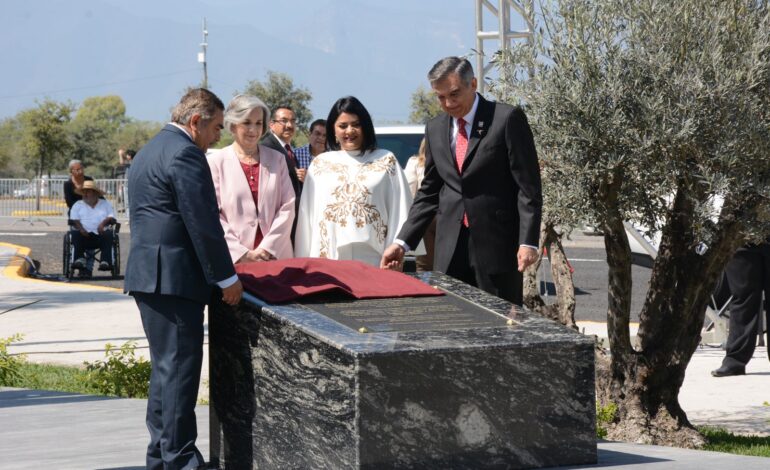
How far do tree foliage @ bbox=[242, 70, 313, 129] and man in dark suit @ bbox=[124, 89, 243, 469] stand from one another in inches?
2000

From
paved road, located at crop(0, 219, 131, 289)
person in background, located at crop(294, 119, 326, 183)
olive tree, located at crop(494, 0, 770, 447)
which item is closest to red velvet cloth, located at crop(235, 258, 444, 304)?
olive tree, located at crop(494, 0, 770, 447)

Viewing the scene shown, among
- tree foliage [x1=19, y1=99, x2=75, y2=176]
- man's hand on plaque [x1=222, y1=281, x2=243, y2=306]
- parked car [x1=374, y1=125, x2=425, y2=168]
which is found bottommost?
man's hand on plaque [x1=222, y1=281, x2=243, y2=306]

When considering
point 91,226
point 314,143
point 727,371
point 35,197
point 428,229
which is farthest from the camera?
point 35,197

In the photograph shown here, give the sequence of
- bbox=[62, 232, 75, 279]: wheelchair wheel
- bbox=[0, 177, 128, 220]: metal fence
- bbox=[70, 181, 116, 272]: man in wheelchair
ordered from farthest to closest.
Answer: bbox=[0, 177, 128, 220]: metal fence < bbox=[62, 232, 75, 279]: wheelchair wheel < bbox=[70, 181, 116, 272]: man in wheelchair

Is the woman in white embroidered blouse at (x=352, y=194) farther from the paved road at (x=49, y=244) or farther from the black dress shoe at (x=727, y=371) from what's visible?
the paved road at (x=49, y=244)

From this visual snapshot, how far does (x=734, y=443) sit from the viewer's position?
6922 mm

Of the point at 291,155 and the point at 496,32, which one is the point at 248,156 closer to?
the point at 291,155

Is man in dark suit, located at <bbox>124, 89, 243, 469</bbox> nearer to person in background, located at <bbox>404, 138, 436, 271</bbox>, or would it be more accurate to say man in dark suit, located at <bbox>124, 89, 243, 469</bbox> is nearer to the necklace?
the necklace

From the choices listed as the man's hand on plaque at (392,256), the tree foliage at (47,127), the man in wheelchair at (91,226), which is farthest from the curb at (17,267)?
the tree foliage at (47,127)

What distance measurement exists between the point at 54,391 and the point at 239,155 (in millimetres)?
2407

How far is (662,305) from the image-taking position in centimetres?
709

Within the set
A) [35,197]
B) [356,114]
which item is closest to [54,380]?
[356,114]

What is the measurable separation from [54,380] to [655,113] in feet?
15.5

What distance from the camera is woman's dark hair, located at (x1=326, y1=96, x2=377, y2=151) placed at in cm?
644
